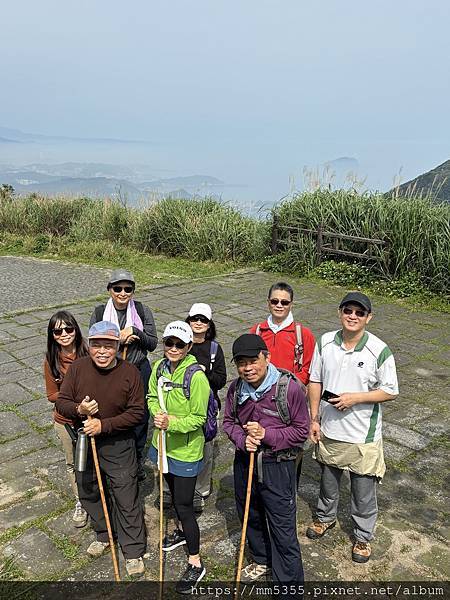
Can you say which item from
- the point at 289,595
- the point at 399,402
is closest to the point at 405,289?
the point at 399,402

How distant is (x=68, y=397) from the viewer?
8.62 ft

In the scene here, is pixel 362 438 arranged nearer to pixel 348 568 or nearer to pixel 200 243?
pixel 348 568

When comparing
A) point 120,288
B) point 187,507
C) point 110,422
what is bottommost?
point 187,507

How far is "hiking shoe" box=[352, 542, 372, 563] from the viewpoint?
9.01ft

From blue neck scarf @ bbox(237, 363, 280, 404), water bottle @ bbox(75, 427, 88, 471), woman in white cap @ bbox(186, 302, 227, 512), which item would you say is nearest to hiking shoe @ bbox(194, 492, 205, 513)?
woman in white cap @ bbox(186, 302, 227, 512)

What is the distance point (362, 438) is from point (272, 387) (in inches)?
25.9

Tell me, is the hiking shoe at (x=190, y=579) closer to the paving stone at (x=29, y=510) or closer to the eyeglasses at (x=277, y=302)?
the paving stone at (x=29, y=510)

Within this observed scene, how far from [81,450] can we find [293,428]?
104cm

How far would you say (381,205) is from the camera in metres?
9.34

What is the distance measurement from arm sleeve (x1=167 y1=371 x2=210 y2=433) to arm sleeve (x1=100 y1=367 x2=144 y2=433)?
176 millimetres

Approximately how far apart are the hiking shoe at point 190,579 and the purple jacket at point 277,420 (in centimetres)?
71

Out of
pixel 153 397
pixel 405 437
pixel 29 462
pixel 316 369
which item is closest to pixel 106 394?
pixel 153 397

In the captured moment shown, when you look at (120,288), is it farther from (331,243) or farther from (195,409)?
(331,243)

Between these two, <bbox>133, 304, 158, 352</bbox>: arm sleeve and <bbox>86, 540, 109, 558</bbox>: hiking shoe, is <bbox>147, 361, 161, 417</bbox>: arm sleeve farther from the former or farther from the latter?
<bbox>86, 540, 109, 558</bbox>: hiking shoe
